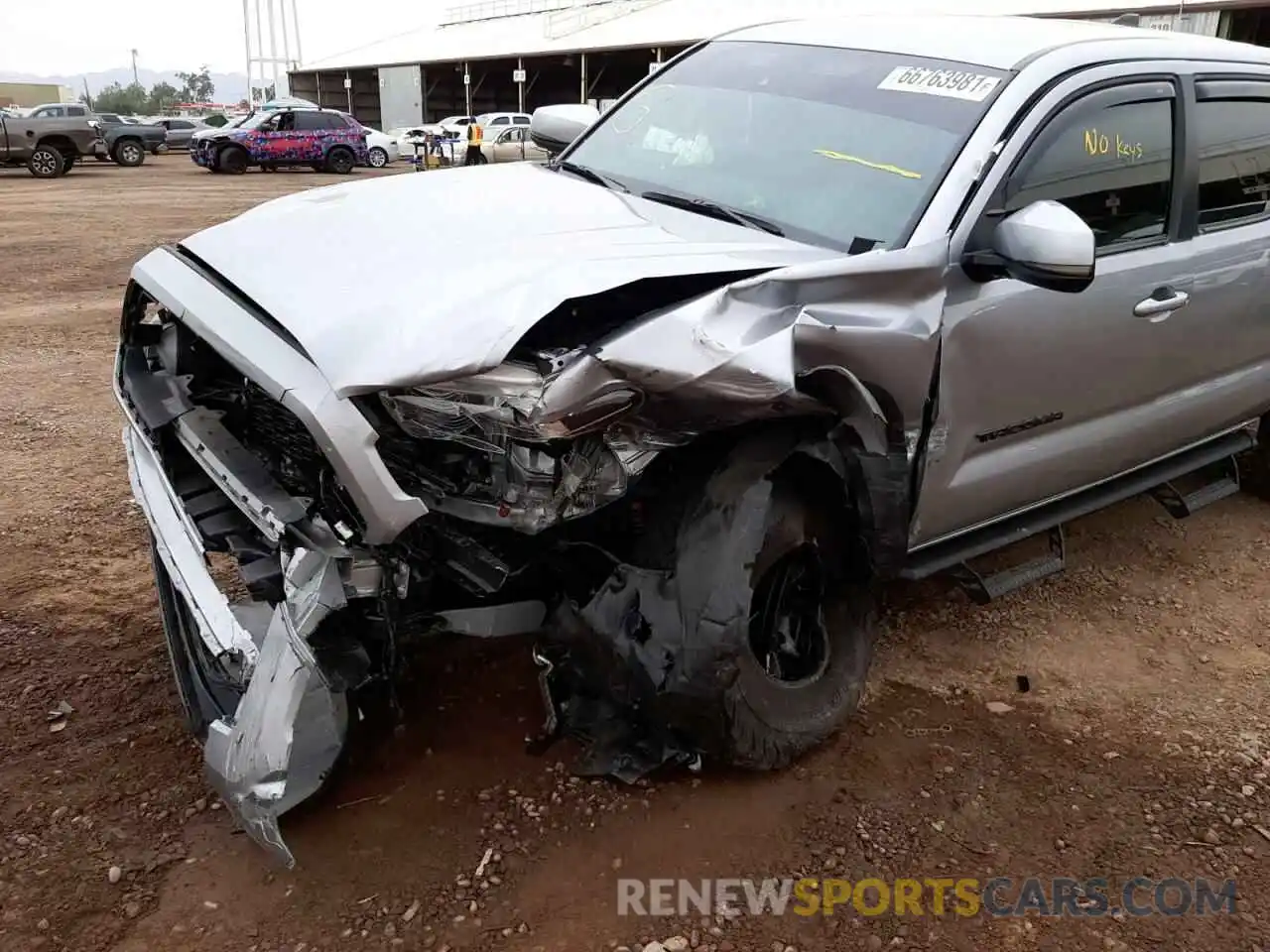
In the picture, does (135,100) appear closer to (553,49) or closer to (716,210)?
(553,49)

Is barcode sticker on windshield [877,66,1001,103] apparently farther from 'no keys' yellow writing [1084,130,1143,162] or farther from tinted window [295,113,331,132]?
tinted window [295,113,331,132]

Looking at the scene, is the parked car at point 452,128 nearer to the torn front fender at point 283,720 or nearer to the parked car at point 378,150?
the parked car at point 378,150

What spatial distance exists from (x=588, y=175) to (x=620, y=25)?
39496mm

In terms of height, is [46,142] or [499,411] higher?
[46,142]

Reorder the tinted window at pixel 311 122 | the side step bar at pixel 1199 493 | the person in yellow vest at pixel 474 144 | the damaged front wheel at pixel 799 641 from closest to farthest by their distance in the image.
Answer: the damaged front wheel at pixel 799 641 < the side step bar at pixel 1199 493 < the tinted window at pixel 311 122 < the person in yellow vest at pixel 474 144

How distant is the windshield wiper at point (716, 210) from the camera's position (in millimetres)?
2992

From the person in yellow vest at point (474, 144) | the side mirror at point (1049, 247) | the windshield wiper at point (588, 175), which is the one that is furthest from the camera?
the person in yellow vest at point (474, 144)

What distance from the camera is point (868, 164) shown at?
3.03m

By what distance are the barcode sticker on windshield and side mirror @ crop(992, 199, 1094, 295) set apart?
558 millimetres

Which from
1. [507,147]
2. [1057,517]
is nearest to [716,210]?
[1057,517]

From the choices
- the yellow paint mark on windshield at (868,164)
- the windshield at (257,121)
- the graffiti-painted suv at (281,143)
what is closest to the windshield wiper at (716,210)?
the yellow paint mark on windshield at (868,164)

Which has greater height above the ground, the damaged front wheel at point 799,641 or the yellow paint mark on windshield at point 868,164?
the yellow paint mark on windshield at point 868,164

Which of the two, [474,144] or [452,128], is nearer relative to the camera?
[474,144]

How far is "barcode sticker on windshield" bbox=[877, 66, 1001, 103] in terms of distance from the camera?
3049 millimetres
